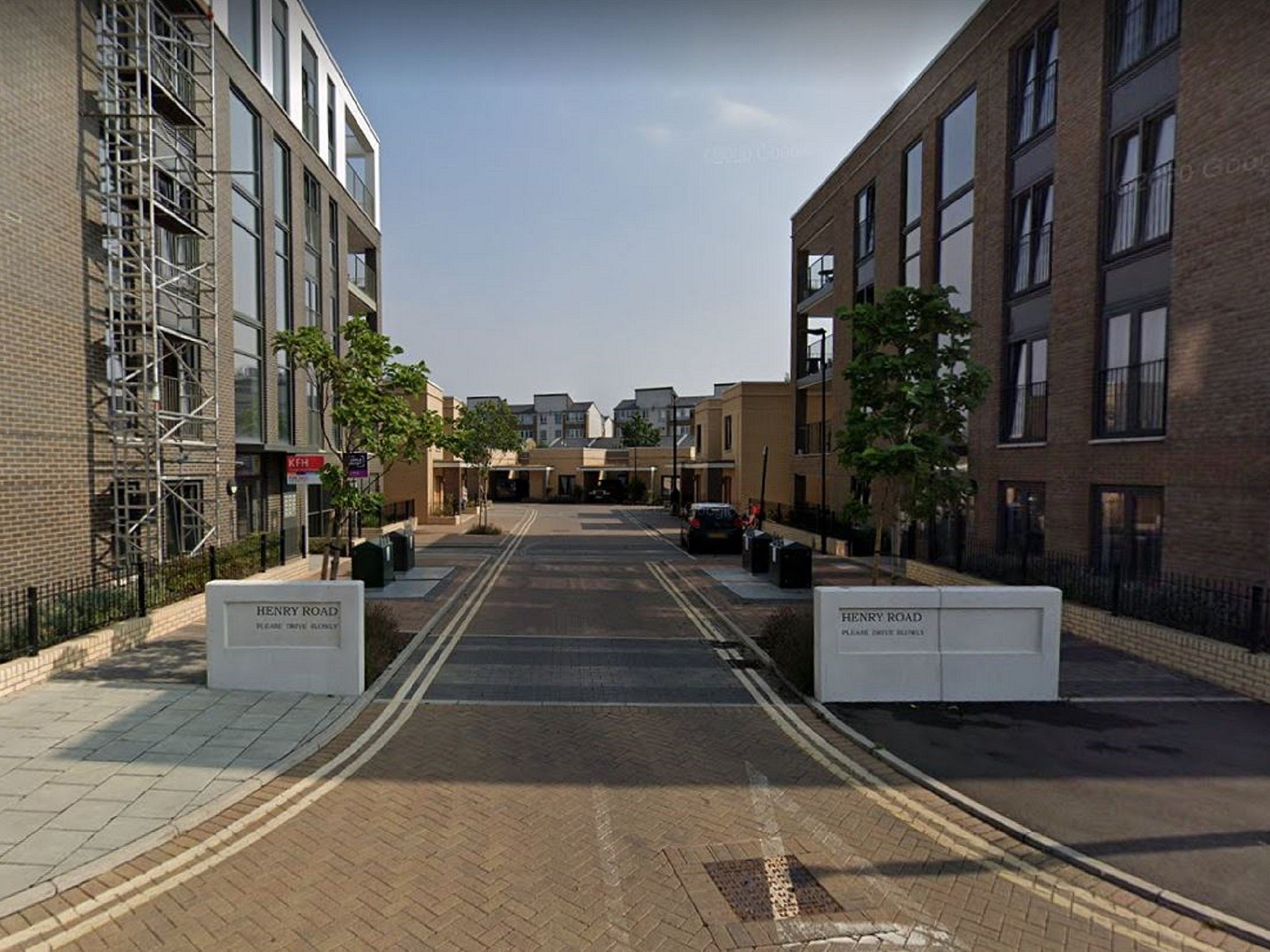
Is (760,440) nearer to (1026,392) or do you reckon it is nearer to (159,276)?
(1026,392)

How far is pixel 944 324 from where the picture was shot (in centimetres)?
1141

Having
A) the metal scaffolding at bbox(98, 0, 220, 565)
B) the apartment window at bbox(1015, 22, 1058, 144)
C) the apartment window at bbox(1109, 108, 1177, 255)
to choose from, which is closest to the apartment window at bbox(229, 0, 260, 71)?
the metal scaffolding at bbox(98, 0, 220, 565)

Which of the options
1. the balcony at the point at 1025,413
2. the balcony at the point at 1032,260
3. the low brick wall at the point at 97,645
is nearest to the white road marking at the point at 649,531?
the balcony at the point at 1025,413

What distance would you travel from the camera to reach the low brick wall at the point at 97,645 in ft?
26.7

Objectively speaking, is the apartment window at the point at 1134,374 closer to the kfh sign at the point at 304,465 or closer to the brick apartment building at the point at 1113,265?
the brick apartment building at the point at 1113,265

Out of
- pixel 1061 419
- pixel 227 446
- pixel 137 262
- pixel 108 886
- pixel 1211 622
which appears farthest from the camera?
pixel 227 446

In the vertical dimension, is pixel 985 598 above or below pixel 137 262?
below

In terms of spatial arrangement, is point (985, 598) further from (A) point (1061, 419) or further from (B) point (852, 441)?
(A) point (1061, 419)

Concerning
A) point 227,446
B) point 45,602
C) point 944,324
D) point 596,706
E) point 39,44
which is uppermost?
point 39,44

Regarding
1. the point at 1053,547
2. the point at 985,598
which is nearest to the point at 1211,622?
the point at 985,598

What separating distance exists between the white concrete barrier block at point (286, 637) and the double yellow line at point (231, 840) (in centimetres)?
83

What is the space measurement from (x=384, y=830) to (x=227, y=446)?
48.3ft

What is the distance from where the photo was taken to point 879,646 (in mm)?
8445

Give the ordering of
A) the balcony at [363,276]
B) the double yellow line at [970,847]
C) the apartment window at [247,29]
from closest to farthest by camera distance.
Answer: the double yellow line at [970,847]
the apartment window at [247,29]
the balcony at [363,276]
